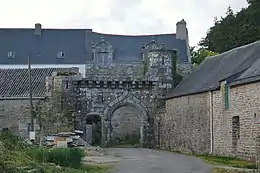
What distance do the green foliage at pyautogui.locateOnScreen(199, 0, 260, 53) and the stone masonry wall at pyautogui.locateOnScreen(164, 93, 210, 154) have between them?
36.8 feet

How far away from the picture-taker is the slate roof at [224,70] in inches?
1139

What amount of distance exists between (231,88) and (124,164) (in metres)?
7.28

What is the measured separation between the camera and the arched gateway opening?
1727 inches

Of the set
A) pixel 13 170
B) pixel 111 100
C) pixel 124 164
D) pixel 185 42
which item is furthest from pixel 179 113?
pixel 13 170

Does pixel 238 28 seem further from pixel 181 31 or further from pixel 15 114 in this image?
pixel 15 114

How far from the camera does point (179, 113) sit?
125ft

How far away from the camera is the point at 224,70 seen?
34.4 meters

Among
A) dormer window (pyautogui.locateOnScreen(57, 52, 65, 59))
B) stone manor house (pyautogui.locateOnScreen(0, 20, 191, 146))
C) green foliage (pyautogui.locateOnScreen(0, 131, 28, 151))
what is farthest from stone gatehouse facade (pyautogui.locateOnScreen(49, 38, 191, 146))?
green foliage (pyautogui.locateOnScreen(0, 131, 28, 151))

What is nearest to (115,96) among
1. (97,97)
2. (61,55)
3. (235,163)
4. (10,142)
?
(97,97)

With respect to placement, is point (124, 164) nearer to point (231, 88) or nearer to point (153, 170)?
point (153, 170)

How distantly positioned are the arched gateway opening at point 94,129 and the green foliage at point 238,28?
42.2 ft

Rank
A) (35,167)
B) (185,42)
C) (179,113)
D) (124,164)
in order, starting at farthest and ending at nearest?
1. (185,42)
2. (179,113)
3. (124,164)
4. (35,167)

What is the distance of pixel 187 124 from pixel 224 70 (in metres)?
4.07

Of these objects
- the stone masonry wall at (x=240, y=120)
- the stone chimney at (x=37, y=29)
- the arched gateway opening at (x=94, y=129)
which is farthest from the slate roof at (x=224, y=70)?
the stone chimney at (x=37, y=29)
